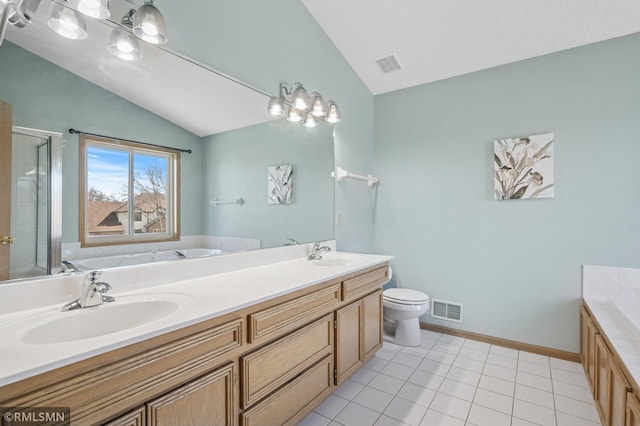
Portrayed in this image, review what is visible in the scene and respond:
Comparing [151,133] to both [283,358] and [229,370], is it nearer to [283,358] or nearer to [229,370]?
[229,370]

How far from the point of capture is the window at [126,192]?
1.31 m

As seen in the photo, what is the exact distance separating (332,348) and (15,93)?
1.89 m

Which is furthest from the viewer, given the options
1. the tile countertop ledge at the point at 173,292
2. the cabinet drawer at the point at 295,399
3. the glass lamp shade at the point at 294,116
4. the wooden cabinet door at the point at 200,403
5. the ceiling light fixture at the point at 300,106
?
the glass lamp shade at the point at 294,116

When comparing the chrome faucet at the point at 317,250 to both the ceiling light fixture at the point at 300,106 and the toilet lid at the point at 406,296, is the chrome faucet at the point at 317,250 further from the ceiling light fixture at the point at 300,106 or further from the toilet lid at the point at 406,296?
the ceiling light fixture at the point at 300,106

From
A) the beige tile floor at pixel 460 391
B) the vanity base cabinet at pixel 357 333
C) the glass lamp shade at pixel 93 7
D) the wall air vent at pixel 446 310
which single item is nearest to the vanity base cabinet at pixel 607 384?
the beige tile floor at pixel 460 391

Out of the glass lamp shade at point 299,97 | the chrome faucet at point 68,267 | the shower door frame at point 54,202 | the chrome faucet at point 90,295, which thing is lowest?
the chrome faucet at point 90,295

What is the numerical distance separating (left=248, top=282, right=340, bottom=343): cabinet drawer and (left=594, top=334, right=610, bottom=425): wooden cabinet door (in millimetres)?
1471

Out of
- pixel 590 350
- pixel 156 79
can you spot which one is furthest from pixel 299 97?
pixel 590 350

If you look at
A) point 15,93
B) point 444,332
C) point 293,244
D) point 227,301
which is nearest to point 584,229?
Answer: point 444,332

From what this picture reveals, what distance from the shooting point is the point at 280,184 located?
2.30m

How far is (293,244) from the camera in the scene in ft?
7.89

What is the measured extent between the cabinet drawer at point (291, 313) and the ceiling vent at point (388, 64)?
2122 millimetres

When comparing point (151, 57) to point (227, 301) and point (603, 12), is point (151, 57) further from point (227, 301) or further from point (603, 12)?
point (603, 12)

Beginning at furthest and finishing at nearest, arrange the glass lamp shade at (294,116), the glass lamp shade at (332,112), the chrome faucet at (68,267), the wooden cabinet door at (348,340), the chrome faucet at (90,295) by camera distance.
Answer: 1. the glass lamp shade at (332,112)
2. the glass lamp shade at (294,116)
3. the wooden cabinet door at (348,340)
4. the chrome faucet at (68,267)
5. the chrome faucet at (90,295)
